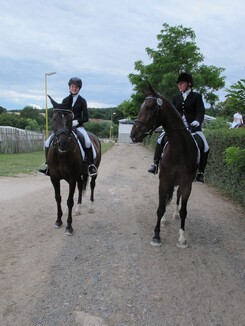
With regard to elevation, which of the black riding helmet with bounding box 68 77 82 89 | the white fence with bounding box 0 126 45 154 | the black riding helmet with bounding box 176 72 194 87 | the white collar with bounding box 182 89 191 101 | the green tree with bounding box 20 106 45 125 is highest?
the black riding helmet with bounding box 176 72 194 87

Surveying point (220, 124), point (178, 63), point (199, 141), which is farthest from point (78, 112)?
point (178, 63)

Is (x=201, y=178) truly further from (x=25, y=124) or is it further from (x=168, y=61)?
(x=25, y=124)

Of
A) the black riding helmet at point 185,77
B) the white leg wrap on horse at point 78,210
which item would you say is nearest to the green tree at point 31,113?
the white leg wrap on horse at point 78,210

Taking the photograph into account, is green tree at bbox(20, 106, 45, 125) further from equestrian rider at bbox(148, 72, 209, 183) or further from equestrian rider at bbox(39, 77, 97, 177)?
equestrian rider at bbox(148, 72, 209, 183)

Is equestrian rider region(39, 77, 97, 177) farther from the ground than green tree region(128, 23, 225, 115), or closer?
closer

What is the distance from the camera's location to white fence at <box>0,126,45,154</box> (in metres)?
26.5

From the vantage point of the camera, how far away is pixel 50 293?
13.7 feet

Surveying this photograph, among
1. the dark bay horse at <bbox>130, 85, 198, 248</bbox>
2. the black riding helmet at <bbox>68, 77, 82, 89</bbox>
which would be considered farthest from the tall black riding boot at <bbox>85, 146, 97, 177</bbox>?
the dark bay horse at <bbox>130, 85, 198, 248</bbox>

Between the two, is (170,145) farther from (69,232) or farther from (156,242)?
(69,232)

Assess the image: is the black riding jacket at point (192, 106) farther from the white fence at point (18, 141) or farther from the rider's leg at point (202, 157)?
the white fence at point (18, 141)

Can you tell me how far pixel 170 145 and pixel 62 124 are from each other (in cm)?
200

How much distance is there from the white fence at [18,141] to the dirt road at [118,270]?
63.4 feet

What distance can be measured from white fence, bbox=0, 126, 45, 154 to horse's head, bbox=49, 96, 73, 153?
2174 centimetres

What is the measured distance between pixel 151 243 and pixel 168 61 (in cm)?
2152
